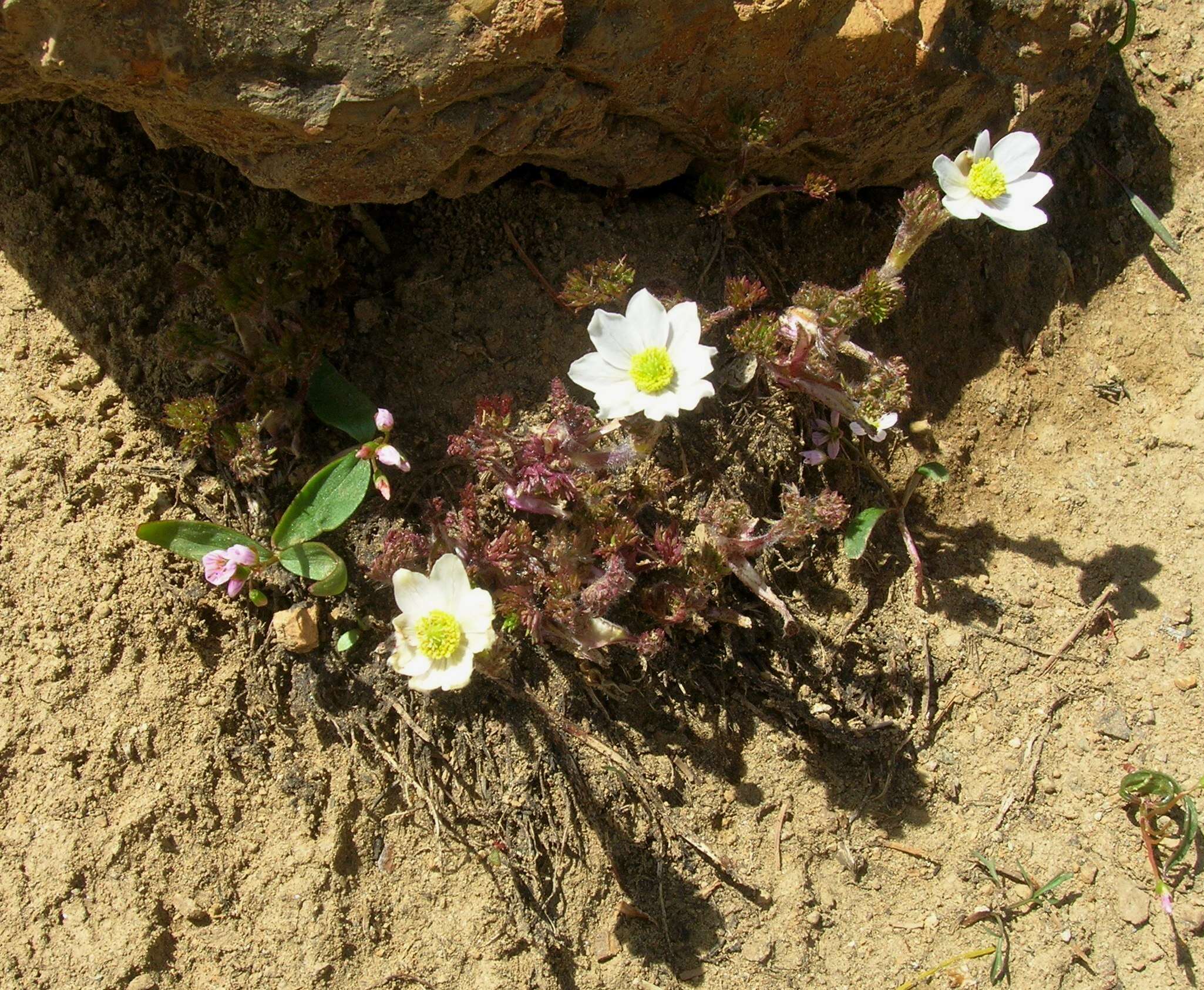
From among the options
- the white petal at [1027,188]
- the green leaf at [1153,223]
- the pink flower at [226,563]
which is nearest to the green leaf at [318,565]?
the pink flower at [226,563]

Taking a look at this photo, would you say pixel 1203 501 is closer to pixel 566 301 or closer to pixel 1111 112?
pixel 1111 112

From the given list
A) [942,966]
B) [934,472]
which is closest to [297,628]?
[934,472]

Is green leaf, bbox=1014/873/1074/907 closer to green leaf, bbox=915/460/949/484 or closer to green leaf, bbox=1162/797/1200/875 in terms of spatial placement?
green leaf, bbox=1162/797/1200/875

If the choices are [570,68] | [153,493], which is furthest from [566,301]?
[153,493]

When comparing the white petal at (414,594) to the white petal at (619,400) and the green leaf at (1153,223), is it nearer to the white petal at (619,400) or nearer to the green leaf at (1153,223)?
the white petal at (619,400)

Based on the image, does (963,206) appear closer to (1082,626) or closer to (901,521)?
(901,521)
